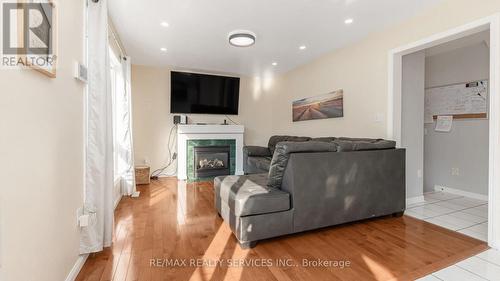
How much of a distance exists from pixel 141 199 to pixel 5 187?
255cm

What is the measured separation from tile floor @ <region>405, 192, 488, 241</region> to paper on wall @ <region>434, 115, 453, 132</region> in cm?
107

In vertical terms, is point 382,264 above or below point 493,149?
below

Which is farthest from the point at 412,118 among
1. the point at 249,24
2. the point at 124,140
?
the point at 124,140

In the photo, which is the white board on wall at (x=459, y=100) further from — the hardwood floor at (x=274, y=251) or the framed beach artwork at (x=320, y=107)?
the hardwood floor at (x=274, y=251)

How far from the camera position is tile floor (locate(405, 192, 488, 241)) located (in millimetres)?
2293

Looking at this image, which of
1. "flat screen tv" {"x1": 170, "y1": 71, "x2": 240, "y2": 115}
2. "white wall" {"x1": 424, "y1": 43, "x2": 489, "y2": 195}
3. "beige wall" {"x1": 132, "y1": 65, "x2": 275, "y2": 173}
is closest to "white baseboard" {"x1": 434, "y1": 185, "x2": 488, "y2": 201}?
"white wall" {"x1": 424, "y1": 43, "x2": 489, "y2": 195}

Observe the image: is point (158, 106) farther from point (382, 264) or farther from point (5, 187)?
point (382, 264)

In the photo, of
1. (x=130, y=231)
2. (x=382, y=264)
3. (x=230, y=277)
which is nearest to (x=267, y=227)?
(x=230, y=277)

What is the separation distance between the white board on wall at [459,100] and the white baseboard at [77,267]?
502cm

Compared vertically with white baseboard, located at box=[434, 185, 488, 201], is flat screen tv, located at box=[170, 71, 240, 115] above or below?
above

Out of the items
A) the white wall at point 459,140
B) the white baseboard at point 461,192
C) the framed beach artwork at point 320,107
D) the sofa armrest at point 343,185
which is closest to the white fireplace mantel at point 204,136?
the framed beach artwork at point 320,107

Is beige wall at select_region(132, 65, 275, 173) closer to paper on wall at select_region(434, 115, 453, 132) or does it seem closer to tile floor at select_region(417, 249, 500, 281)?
paper on wall at select_region(434, 115, 453, 132)

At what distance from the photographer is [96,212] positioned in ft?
5.82

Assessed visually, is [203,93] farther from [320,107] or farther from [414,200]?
[414,200]
